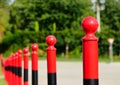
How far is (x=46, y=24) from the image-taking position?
69.8m

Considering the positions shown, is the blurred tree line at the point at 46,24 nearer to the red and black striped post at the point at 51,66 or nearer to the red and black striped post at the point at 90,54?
the red and black striped post at the point at 51,66

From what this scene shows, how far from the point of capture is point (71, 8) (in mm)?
67625

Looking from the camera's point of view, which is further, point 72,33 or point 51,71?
point 72,33

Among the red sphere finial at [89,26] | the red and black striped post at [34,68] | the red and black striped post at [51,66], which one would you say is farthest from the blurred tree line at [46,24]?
the red sphere finial at [89,26]

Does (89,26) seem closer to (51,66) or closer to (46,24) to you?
(51,66)

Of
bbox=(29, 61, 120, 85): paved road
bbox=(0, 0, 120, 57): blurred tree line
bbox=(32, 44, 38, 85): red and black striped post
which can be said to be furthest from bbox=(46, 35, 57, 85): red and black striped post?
bbox=(0, 0, 120, 57): blurred tree line

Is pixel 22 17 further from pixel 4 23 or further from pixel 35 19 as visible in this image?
pixel 4 23

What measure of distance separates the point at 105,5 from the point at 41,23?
16.4 m

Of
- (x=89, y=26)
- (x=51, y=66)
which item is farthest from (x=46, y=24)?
(x=89, y=26)

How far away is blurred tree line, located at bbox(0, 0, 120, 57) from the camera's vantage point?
57.5 m

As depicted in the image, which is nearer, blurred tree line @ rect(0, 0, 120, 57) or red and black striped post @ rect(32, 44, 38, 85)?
red and black striped post @ rect(32, 44, 38, 85)

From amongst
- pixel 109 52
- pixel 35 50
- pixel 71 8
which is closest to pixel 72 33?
pixel 109 52

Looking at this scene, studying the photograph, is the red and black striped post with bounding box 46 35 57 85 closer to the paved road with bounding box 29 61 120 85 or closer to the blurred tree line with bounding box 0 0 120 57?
the paved road with bounding box 29 61 120 85

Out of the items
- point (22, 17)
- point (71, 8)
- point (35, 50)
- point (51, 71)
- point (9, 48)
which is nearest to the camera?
point (51, 71)
